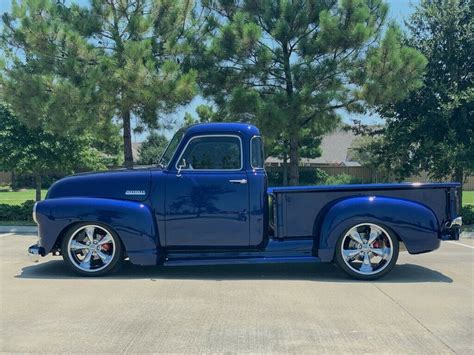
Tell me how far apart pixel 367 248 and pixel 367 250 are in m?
0.03

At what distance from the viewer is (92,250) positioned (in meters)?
6.94

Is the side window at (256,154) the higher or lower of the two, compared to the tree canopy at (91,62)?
lower

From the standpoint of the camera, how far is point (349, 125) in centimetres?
1669

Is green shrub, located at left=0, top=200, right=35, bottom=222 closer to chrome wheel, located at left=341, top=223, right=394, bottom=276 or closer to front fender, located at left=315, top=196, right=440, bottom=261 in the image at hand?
front fender, located at left=315, top=196, right=440, bottom=261

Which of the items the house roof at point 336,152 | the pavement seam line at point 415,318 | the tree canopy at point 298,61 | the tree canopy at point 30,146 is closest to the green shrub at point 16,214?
the tree canopy at point 30,146

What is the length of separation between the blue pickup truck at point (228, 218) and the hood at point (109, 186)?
1cm

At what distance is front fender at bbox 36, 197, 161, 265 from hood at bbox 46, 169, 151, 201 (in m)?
0.16

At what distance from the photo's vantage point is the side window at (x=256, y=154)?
23.2 ft

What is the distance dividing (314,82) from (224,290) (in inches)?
339

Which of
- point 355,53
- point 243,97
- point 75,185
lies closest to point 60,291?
point 75,185

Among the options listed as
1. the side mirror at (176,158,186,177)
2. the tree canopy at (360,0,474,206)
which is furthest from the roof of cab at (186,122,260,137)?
the tree canopy at (360,0,474,206)

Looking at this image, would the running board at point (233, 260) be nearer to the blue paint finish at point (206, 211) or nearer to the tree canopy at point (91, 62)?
the blue paint finish at point (206, 211)

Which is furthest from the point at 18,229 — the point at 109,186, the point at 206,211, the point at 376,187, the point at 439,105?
the point at 439,105

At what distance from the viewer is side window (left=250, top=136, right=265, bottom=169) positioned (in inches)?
278
